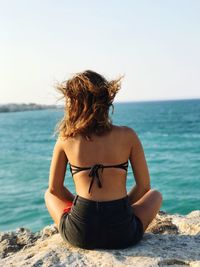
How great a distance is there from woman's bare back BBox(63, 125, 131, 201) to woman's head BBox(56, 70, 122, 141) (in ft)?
0.23

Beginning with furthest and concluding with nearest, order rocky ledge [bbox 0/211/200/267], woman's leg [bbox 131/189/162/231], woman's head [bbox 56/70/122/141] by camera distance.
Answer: woman's leg [bbox 131/189/162/231], woman's head [bbox 56/70/122/141], rocky ledge [bbox 0/211/200/267]

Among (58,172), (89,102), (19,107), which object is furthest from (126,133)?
(19,107)

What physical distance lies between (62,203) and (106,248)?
617 mm

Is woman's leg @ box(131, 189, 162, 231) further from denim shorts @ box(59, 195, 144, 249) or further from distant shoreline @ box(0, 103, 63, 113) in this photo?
distant shoreline @ box(0, 103, 63, 113)

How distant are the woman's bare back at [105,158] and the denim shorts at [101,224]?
7 centimetres

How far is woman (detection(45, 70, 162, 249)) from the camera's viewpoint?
3904mm

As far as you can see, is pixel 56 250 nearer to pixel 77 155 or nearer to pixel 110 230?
pixel 110 230

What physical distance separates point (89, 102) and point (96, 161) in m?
0.47

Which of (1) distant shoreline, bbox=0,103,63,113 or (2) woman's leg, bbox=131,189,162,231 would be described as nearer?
(2) woman's leg, bbox=131,189,162,231

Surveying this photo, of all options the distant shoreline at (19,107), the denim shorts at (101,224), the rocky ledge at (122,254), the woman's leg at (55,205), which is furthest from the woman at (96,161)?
the distant shoreline at (19,107)

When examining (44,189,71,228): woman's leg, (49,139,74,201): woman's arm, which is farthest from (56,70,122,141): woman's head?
(44,189,71,228): woman's leg

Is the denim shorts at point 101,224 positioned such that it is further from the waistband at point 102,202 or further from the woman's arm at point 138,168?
the woman's arm at point 138,168

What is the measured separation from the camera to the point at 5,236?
531 cm

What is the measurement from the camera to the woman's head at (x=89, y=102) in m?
3.89
